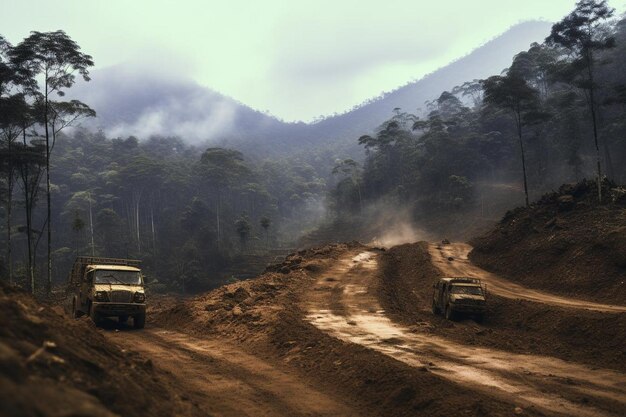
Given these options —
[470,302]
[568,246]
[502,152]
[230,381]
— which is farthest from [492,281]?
[502,152]

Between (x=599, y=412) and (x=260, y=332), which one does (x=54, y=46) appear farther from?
(x=599, y=412)

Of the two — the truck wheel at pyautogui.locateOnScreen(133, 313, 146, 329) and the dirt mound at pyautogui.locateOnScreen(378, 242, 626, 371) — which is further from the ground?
the truck wheel at pyautogui.locateOnScreen(133, 313, 146, 329)

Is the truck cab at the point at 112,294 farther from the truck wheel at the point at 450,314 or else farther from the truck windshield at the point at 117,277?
the truck wheel at the point at 450,314

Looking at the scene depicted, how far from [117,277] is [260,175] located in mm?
103704

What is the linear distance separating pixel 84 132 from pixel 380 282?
122 meters

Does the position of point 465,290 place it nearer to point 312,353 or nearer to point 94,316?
point 312,353

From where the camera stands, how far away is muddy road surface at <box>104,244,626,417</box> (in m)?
9.82

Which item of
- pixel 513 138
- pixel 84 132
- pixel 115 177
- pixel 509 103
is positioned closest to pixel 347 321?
pixel 509 103

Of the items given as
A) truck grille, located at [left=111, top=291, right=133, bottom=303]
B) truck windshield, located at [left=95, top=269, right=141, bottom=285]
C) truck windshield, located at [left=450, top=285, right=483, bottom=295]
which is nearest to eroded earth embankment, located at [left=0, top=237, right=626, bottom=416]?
truck grille, located at [left=111, top=291, right=133, bottom=303]

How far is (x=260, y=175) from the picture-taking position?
12219cm

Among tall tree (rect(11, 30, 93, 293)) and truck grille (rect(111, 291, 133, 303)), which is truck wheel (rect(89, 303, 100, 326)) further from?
tall tree (rect(11, 30, 93, 293))

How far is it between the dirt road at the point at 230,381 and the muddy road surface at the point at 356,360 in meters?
0.04

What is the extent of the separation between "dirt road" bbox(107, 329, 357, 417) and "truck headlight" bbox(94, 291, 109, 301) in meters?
1.62

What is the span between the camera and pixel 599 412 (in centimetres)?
934
